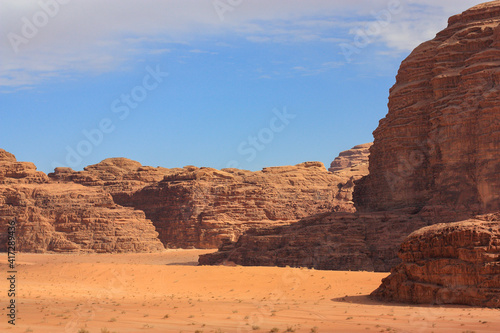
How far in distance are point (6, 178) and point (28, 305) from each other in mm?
50009

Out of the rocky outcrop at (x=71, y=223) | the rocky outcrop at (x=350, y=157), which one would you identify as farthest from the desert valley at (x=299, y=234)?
the rocky outcrop at (x=350, y=157)

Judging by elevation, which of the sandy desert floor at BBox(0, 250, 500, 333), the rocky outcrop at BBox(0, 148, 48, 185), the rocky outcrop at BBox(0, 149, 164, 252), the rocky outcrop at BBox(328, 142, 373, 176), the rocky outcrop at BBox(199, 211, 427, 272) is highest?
the rocky outcrop at BBox(328, 142, 373, 176)

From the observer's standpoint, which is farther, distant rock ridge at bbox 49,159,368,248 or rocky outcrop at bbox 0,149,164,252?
distant rock ridge at bbox 49,159,368,248

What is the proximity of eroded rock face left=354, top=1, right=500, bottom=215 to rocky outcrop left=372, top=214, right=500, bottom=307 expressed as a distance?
16.3m

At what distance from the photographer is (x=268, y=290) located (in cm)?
3272

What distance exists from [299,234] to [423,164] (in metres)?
8.39

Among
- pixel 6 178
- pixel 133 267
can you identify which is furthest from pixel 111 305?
pixel 6 178

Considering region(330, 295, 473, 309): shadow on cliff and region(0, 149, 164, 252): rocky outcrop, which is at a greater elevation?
region(0, 149, 164, 252): rocky outcrop

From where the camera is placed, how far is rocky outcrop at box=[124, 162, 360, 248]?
7112 centimetres

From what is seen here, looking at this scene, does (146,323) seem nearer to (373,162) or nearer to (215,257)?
(215,257)

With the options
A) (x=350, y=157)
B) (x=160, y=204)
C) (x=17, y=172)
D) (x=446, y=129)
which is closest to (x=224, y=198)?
(x=160, y=204)

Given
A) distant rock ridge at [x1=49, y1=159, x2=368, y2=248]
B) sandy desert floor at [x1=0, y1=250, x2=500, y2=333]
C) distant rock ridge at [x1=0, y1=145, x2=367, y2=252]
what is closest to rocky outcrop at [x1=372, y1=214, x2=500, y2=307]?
sandy desert floor at [x1=0, y1=250, x2=500, y2=333]

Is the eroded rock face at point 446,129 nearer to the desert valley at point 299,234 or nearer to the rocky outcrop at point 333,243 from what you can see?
the desert valley at point 299,234

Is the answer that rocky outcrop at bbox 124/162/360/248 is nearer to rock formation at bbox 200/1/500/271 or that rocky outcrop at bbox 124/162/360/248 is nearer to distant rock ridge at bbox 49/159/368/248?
distant rock ridge at bbox 49/159/368/248
